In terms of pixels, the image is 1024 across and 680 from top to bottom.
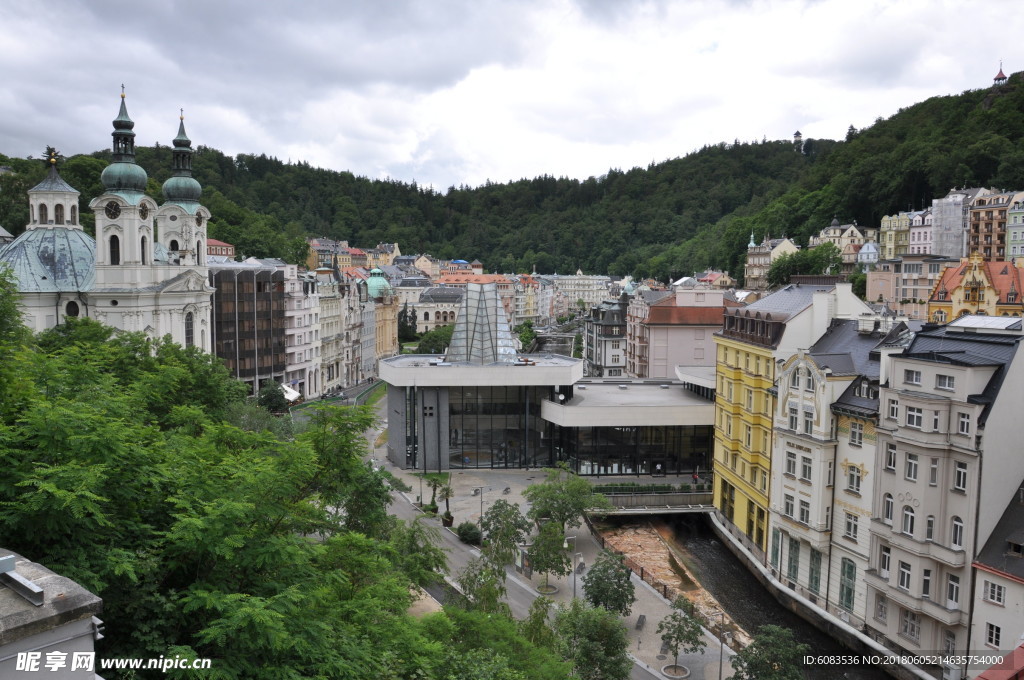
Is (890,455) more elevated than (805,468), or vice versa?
(890,455)

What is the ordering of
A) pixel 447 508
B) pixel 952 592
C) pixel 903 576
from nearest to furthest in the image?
pixel 952 592, pixel 903 576, pixel 447 508

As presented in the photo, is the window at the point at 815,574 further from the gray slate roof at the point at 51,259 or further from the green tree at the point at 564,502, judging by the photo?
the gray slate roof at the point at 51,259

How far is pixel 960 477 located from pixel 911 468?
194cm

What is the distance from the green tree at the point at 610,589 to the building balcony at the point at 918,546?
10995mm

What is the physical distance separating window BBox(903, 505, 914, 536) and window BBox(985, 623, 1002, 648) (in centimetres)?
425

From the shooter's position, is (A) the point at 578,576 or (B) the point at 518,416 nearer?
(A) the point at 578,576

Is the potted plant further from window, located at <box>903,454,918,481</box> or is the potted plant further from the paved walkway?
window, located at <box>903,454,918,481</box>

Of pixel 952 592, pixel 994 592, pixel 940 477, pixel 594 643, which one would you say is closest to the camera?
pixel 594 643

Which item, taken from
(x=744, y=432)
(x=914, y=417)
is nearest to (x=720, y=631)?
(x=914, y=417)

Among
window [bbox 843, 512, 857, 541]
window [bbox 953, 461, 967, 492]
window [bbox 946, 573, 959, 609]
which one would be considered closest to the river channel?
window [bbox 946, 573, 959, 609]

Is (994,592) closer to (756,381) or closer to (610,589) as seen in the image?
(610,589)

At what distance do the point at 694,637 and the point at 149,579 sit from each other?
22245 millimetres

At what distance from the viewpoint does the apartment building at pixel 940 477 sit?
95.1 ft

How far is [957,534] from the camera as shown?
29516 mm
